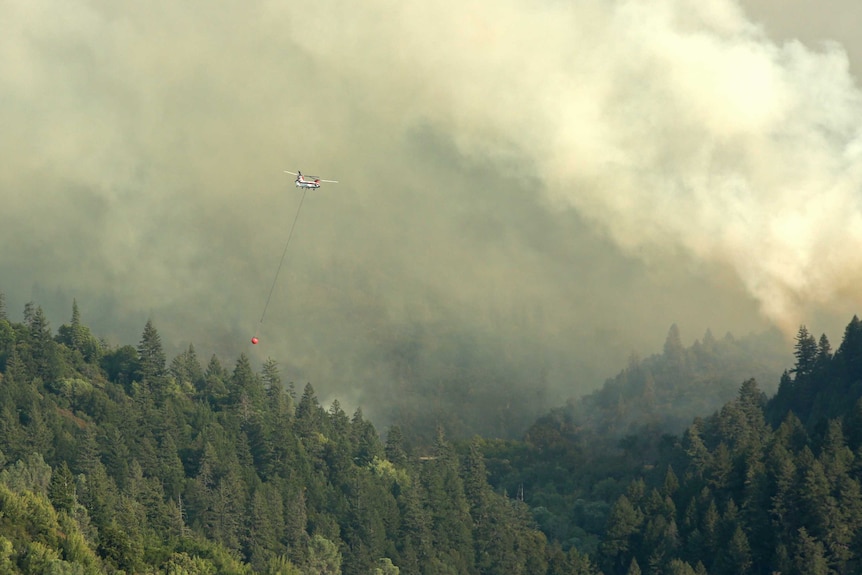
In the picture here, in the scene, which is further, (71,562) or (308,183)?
(308,183)

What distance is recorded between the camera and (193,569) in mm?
189125

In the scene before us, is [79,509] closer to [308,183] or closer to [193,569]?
[193,569]

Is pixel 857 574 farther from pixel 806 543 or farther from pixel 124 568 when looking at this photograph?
pixel 124 568

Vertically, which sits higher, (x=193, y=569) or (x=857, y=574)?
(x=857, y=574)

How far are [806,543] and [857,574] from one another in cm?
656

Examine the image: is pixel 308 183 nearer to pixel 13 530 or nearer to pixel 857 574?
pixel 13 530

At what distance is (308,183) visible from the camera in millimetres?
192375

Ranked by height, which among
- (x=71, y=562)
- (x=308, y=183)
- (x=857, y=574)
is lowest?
(x=71, y=562)

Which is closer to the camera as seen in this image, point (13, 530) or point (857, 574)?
point (13, 530)

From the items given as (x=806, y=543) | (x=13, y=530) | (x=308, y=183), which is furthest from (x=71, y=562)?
(x=806, y=543)

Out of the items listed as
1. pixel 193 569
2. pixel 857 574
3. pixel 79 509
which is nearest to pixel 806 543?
pixel 857 574

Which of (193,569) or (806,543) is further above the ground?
(806,543)

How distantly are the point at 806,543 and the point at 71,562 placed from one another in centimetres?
8256

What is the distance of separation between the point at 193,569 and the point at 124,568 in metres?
10.8
